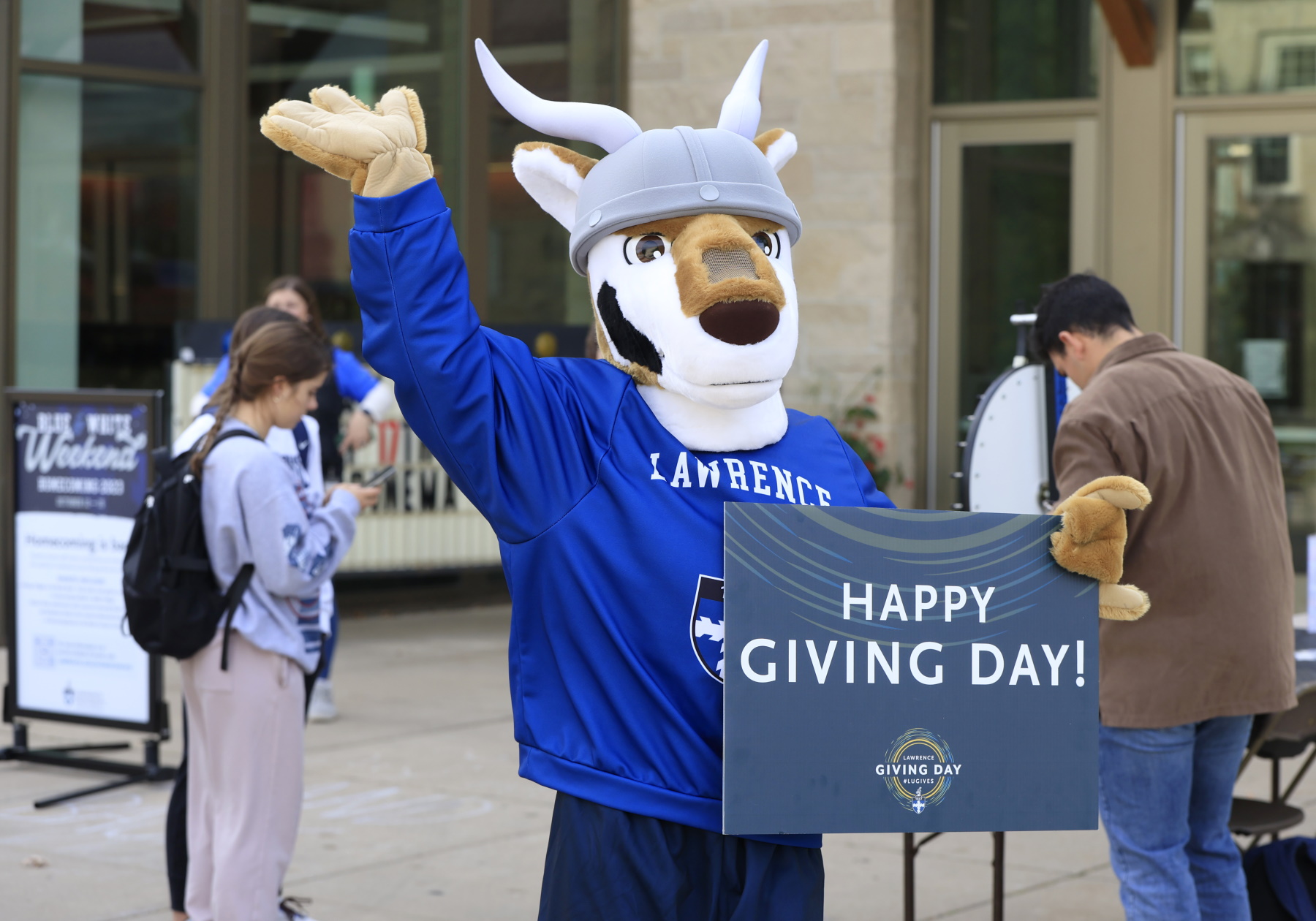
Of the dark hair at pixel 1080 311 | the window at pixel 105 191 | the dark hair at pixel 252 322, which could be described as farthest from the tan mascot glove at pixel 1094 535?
the window at pixel 105 191

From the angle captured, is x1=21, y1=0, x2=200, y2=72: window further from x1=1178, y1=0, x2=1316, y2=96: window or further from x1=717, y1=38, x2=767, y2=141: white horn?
x1=717, y1=38, x2=767, y2=141: white horn

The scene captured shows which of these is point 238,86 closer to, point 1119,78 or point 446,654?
point 446,654

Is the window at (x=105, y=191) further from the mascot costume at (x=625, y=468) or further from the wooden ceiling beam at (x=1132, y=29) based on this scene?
the mascot costume at (x=625, y=468)

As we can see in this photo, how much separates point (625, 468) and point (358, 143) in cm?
68

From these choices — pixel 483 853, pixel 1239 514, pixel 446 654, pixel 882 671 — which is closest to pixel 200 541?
pixel 483 853

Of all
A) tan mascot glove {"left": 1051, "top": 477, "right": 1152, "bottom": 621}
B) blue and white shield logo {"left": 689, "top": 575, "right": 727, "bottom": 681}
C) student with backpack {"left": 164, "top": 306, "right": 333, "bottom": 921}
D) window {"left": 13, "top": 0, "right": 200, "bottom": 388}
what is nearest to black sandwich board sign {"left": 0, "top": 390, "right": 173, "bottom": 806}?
student with backpack {"left": 164, "top": 306, "right": 333, "bottom": 921}

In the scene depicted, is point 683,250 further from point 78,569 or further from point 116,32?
point 116,32

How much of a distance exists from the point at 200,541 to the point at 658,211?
81.8 inches

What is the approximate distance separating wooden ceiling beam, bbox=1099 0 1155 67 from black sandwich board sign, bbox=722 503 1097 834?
750 centimetres

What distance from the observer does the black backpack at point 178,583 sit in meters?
4.22

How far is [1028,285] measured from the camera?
1023 centimetres

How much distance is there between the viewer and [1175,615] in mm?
3902

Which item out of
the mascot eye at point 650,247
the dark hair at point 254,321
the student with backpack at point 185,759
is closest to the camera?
the mascot eye at point 650,247

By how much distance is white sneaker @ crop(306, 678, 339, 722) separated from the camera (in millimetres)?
7680
